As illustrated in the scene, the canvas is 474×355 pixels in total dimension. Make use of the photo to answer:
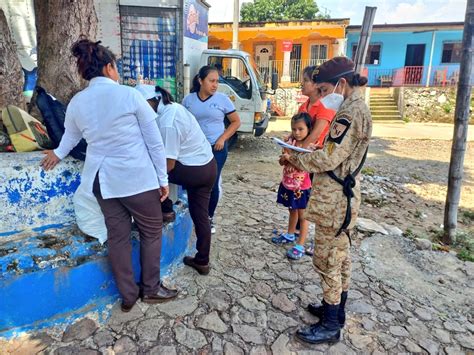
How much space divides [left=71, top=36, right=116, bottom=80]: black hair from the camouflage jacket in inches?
49.7

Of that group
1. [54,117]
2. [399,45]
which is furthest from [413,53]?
[54,117]

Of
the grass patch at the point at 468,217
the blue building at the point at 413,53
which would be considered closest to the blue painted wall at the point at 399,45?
the blue building at the point at 413,53

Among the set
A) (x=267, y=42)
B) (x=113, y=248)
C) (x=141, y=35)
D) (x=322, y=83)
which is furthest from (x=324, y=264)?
(x=267, y=42)

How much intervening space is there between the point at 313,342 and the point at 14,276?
186 centimetres

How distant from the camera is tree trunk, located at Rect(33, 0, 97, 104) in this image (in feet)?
10.6

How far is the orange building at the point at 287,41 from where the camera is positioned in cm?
1786

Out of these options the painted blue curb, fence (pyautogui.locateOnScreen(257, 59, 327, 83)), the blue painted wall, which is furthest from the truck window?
the blue painted wall

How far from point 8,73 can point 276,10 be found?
29452mm

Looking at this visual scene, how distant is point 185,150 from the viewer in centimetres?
254

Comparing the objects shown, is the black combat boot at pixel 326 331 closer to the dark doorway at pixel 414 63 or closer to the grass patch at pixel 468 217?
the grass patch at pixel 468 217

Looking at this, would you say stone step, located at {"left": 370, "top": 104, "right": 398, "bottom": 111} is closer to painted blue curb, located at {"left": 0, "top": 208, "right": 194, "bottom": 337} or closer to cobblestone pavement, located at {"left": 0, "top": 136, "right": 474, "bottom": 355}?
cobblestone pavement, located at {"left": 0, "top": 136, "right": 474, "bottom": 355}

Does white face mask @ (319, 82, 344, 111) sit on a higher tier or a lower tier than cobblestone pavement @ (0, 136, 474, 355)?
higher

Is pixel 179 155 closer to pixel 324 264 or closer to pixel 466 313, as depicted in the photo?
pixel 324 264

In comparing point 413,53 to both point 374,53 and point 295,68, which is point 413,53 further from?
point 295,68
